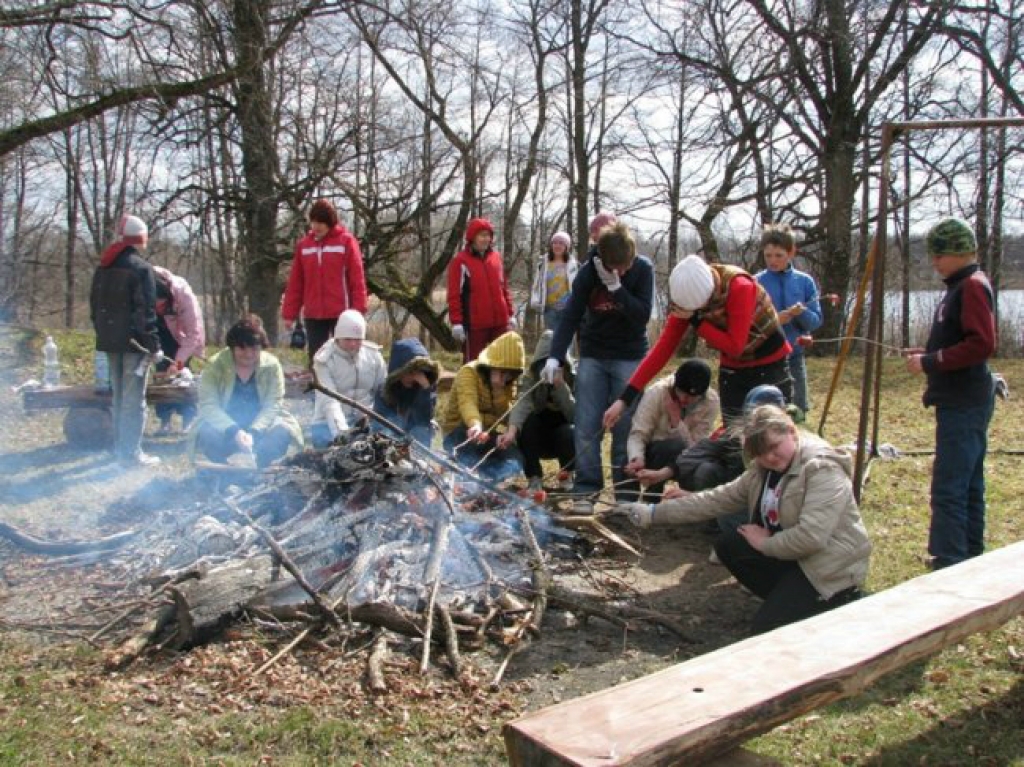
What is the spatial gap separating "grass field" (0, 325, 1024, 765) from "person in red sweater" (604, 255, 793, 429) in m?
1.78

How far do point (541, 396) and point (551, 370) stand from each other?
1.35ft

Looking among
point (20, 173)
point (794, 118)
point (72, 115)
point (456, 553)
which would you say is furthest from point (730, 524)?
point (20, 173)

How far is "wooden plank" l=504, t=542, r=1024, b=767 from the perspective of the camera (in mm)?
1950

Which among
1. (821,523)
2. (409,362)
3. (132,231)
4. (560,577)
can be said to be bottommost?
(560,577)

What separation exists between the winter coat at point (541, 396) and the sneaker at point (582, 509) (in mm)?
815

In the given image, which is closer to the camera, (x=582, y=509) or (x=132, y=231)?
(x=582, y=509)

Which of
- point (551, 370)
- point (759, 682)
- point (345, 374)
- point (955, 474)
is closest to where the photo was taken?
point (759, 682)

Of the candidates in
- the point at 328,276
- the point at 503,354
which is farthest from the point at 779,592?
the point at 328,276

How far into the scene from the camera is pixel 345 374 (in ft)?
18.9

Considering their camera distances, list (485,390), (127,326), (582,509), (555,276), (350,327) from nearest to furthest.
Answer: (582,509)
(350,327)
(485,390)
(127,326)
(555,276)

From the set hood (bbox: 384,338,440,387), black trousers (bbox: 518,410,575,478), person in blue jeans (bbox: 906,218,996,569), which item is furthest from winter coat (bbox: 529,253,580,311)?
person in blue jeans (bbox: 906,218,996,569)

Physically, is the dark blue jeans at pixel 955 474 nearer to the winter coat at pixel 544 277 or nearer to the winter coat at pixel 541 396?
the winter coat at pixel 541 396

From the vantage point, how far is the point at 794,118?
1573 cm

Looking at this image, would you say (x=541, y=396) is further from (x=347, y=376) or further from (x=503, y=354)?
(x=347, y=376)
